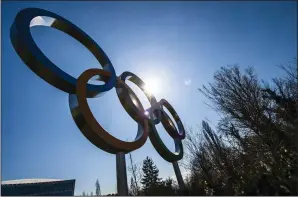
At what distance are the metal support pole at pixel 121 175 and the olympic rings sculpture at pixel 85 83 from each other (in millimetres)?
237

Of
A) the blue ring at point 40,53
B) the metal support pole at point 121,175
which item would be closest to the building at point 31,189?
the metal support pole at point 121,175

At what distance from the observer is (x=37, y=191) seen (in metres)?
15.6

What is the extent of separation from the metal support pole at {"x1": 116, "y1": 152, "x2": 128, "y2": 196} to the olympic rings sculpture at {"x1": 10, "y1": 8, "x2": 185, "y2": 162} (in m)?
0.24

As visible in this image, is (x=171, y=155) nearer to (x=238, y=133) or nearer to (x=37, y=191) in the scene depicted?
(x=238, y=133)

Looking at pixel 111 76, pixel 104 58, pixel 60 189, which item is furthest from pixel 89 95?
pixel 60 189

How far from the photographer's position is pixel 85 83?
7316mm

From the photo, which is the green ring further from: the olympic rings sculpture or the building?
the building

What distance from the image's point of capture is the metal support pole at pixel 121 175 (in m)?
7.01

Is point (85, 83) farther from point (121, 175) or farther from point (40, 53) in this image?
point (121, 175)

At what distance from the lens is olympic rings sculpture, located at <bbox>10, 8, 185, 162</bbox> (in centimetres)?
646

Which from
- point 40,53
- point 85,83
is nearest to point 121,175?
point 85,83

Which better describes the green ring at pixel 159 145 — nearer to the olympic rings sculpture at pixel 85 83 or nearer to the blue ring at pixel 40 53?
the olympic rings sculpture at pixel 85 83

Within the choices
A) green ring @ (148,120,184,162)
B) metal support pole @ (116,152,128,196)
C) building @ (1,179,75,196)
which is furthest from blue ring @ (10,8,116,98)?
building @ (1,179,75,196)

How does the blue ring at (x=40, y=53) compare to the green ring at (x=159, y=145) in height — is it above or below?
above
